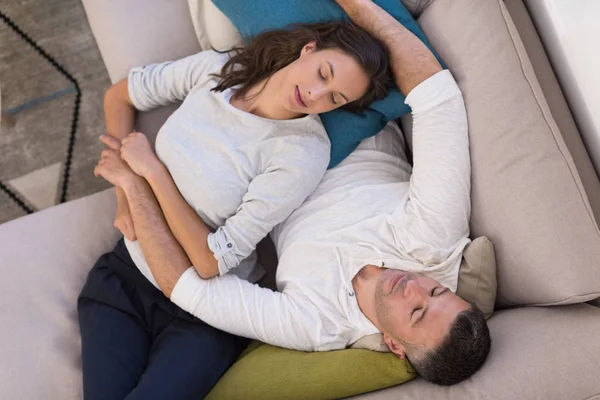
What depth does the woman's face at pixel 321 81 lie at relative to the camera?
1268 millimetres

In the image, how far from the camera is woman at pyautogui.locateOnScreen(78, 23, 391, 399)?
129cm

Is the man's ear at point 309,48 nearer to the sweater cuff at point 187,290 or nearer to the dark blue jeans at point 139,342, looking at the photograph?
the sweater cuff at point 187,290

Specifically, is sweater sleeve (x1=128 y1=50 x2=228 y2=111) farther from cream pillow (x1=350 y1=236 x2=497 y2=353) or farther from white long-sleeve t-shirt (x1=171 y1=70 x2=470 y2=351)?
cream pillow (x1=350 y1=236 x2=497 y2=353)

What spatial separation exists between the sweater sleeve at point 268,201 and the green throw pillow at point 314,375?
254 mm

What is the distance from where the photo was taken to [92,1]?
1.56 m

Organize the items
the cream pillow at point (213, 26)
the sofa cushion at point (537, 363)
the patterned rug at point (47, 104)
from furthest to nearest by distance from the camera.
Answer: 1. the patterned rug at point (47, 104)
2. the cream pillow at point (213, 26)
3. the sofa cushion at point (537, 363)

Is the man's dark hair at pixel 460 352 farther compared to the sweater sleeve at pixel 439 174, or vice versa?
the sweater sleeve at pixel 439 174

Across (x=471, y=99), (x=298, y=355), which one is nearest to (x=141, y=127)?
(x=298, y=355)

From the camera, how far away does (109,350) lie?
132cm

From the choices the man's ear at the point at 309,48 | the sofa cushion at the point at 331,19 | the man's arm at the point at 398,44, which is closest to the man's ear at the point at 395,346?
the sofa cushion at the point at 331,19

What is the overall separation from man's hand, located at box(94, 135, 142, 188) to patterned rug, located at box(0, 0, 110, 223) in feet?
1.68

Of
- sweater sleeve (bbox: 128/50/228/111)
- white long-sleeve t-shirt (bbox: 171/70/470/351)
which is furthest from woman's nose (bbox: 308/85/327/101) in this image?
sweater sleeve (bbox: 128/50/228/111)

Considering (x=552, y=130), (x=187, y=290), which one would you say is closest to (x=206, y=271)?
(x=187, y=290)

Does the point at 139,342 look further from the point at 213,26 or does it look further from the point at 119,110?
the point at 213,26
